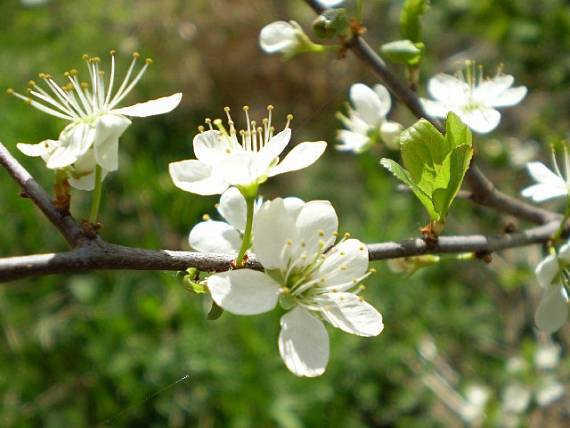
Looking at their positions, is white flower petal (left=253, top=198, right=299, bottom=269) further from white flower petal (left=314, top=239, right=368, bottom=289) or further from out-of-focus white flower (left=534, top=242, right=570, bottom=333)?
out-of-focus white flower (left=534, top=242, right=570, bottom=333)

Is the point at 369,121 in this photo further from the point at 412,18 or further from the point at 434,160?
the point at 434,160

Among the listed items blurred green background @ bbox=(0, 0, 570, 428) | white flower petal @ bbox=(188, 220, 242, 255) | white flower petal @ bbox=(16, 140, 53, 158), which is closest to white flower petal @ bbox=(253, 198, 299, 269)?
white flower petal @ bbox=(188, 220, 242, 255)

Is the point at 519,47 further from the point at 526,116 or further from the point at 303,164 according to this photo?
the point at 303,164

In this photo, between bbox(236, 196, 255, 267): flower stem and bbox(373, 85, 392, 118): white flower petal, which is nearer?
bbox(236, 196, 255, 267): flower stem

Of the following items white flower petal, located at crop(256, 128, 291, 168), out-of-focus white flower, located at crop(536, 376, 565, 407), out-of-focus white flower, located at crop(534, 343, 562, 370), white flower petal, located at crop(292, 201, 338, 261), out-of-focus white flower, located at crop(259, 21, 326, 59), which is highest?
white flower petal, located at crop(256, 128, 291, 168)

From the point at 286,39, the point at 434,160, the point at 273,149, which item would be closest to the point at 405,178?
the point at 434,160
